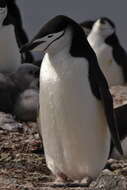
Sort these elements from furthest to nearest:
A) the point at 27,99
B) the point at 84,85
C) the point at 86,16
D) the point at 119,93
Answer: the point at 86,16
the point at 119,93
the point at 27,99
the point at 84,85

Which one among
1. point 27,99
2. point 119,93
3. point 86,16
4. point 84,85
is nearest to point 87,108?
point 84,85

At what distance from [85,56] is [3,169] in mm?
856

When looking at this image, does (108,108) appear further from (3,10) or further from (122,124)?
(3,10)

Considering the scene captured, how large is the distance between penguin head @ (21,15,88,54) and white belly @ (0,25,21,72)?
3364 mm

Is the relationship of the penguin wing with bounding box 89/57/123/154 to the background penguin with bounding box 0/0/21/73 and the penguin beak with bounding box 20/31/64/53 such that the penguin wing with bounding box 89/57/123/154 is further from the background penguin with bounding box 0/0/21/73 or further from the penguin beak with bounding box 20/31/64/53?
the background penguin with bounding box 0/0/21/73

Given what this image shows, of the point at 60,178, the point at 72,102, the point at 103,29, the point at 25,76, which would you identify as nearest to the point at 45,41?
the point at 72,102

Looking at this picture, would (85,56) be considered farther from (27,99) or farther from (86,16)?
(86,16)

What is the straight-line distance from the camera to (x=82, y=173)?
5.21 meters

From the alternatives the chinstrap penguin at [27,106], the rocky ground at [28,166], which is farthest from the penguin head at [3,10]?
the rocky ground at [28,166]

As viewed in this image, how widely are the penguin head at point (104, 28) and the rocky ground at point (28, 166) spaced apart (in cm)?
166

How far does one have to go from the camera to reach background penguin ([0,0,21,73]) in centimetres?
848

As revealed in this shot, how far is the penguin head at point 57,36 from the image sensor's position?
16.6ft

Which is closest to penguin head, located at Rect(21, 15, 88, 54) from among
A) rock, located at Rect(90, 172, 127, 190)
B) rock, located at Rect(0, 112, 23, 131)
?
rock, located at Rect(90, 172, 127, 190)

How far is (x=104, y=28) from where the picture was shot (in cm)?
938
